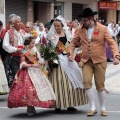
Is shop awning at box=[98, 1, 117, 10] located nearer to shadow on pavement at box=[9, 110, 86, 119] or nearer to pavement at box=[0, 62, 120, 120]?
pavement at box=[0, 62, 120, 120]

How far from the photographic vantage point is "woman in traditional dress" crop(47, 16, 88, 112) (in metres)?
7.95

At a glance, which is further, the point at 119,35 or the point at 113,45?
the point at 119,35

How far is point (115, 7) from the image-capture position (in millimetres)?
38781

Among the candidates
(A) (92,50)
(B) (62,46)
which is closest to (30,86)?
(B) (62,46)

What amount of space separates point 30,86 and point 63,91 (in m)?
0.60

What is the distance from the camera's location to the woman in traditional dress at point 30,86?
7.65 metres


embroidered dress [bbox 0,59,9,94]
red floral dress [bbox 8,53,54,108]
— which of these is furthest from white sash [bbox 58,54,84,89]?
embroidered dress [bbox 0,59,9,94]

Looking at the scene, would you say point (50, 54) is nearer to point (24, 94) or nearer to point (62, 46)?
point (62, 46)

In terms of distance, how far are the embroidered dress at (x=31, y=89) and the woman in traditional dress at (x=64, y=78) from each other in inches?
6.7

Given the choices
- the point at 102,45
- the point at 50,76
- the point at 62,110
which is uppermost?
the point at 102,45

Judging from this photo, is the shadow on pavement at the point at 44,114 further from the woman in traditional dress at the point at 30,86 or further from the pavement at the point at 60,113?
the woman in traditional dress at the point at 30,86

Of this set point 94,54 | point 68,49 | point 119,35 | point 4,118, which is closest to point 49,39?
point 68,49

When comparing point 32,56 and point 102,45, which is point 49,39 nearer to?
point 32,56

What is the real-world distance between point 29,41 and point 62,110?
1.41 m
